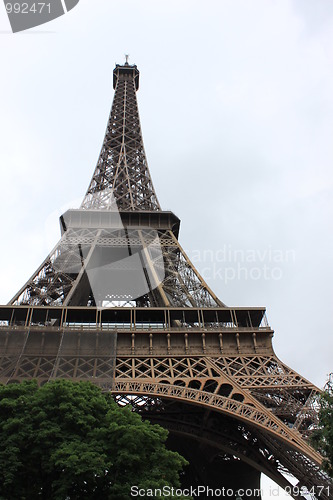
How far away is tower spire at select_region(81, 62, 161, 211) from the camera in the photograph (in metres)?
34.4

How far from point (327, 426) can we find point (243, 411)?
583cm

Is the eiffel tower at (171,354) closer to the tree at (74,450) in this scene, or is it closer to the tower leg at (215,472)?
the tower leg at (215,472)

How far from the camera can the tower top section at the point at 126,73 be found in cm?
5072

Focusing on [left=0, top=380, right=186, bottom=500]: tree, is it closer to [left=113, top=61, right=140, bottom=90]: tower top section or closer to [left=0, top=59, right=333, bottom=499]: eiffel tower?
[left=0, top=59, right=333, bottom=499]: eiffel tower

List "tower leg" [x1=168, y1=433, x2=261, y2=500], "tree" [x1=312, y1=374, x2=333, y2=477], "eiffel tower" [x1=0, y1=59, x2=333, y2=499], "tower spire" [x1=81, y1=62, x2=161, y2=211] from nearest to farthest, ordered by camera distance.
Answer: "tree" [x1=312, y1=374, x2=333, y2=477], "eiffel tower" [x1=0, y1=59, x2=333, y2=499], "tower leg" [x1=168, y1=433, x2=261, y2=500], "tower spire" [x1=81, y1=62, x2=161, y2=211]

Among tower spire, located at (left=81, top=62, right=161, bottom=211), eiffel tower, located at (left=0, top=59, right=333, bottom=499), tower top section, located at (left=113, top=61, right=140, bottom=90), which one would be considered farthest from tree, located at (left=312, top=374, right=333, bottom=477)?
tower top section, located at (left=113, top=61, right=140, bottom=90)

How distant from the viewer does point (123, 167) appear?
3759 centimetres

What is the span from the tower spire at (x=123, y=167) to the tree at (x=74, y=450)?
64.9 ft

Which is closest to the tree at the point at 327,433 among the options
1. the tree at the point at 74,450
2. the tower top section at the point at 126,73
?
the tree at the point at 74,450

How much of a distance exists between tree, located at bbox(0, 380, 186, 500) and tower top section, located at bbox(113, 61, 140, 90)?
4289 cm

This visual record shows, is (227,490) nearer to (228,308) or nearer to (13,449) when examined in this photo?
(228,308)

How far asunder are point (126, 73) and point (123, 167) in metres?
19.0

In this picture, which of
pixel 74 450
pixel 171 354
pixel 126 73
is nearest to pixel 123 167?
pixel 126 73

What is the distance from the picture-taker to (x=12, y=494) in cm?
1324
